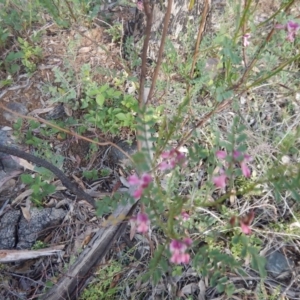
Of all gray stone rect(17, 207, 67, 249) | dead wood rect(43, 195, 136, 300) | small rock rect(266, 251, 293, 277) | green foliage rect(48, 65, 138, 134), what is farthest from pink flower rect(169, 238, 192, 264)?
green foliage rect(48, 65, 138, 134)

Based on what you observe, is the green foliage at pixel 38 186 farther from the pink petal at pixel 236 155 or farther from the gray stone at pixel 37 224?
the pink petal at pixel 236 155

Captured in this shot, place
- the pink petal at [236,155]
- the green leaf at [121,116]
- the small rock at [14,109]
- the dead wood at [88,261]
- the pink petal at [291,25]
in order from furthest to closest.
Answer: the small rock at [14,109]
the green leaf at [121,116]
the dead wood at [88,261]
the pink petal at [291,25]
the pink petal at [236,155]

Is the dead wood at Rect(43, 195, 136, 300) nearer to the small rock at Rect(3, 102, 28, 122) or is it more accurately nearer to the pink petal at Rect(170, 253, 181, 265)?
the pink petal at Rect(170, 253, 181, 265)

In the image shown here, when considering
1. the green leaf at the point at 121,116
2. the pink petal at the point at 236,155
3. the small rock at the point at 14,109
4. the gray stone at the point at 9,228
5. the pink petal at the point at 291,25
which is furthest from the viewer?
the small rock at the point at 14,109

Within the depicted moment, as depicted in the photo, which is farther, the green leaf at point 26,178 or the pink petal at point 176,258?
the green leaf at point 26,178

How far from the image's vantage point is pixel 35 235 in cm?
204

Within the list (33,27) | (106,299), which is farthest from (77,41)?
(106,299)

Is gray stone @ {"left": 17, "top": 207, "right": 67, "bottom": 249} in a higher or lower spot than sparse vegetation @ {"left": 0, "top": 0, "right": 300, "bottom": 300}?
lower

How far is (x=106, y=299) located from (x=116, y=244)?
254 millimetres

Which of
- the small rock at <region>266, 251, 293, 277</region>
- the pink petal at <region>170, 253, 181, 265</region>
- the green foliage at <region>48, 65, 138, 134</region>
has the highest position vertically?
the pink petal at <region>170, 253, 181, 265</region>

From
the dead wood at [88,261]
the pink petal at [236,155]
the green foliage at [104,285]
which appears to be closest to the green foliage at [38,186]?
the dead wood at [88,261]

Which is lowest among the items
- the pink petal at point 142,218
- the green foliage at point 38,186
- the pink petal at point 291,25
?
the green foliage at point 38,186

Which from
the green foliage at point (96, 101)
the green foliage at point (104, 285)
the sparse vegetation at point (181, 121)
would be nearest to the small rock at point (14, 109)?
the sparse vegetation at point (181, 121)

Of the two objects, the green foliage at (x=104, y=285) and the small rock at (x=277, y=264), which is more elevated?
the small rock at (x=277, y=264)
